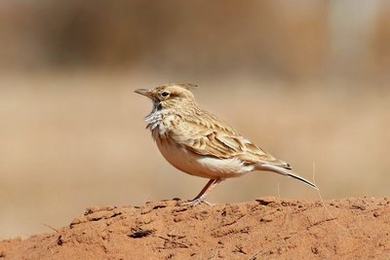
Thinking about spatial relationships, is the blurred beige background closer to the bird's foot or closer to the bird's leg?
the bird's leg

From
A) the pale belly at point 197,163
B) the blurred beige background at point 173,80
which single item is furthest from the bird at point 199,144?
the blurred beige background at point 173,80

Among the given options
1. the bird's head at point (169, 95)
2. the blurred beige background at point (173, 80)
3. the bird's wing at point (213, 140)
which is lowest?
the blurred beige background at point (173, 80)

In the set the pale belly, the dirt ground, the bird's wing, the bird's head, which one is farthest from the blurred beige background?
the dirt ground

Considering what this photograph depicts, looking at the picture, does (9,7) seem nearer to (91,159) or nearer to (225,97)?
(225,97)

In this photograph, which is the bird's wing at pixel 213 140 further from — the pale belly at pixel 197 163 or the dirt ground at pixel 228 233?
the dirt ground at pixel 228 233

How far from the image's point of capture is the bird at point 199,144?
9992 millimetres

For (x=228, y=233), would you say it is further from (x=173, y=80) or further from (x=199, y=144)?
(x=173, y=80)

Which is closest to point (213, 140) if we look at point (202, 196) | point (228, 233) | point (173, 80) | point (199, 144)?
point (199, 144)

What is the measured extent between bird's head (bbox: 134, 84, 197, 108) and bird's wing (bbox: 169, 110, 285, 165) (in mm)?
278

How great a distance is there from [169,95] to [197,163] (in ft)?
3.62

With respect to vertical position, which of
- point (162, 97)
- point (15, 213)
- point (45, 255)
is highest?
point (162, 97)

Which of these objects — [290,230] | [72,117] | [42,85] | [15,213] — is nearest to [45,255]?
[290,230]

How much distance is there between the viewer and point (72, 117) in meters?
25.1

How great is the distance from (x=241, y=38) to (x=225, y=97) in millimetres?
8525
